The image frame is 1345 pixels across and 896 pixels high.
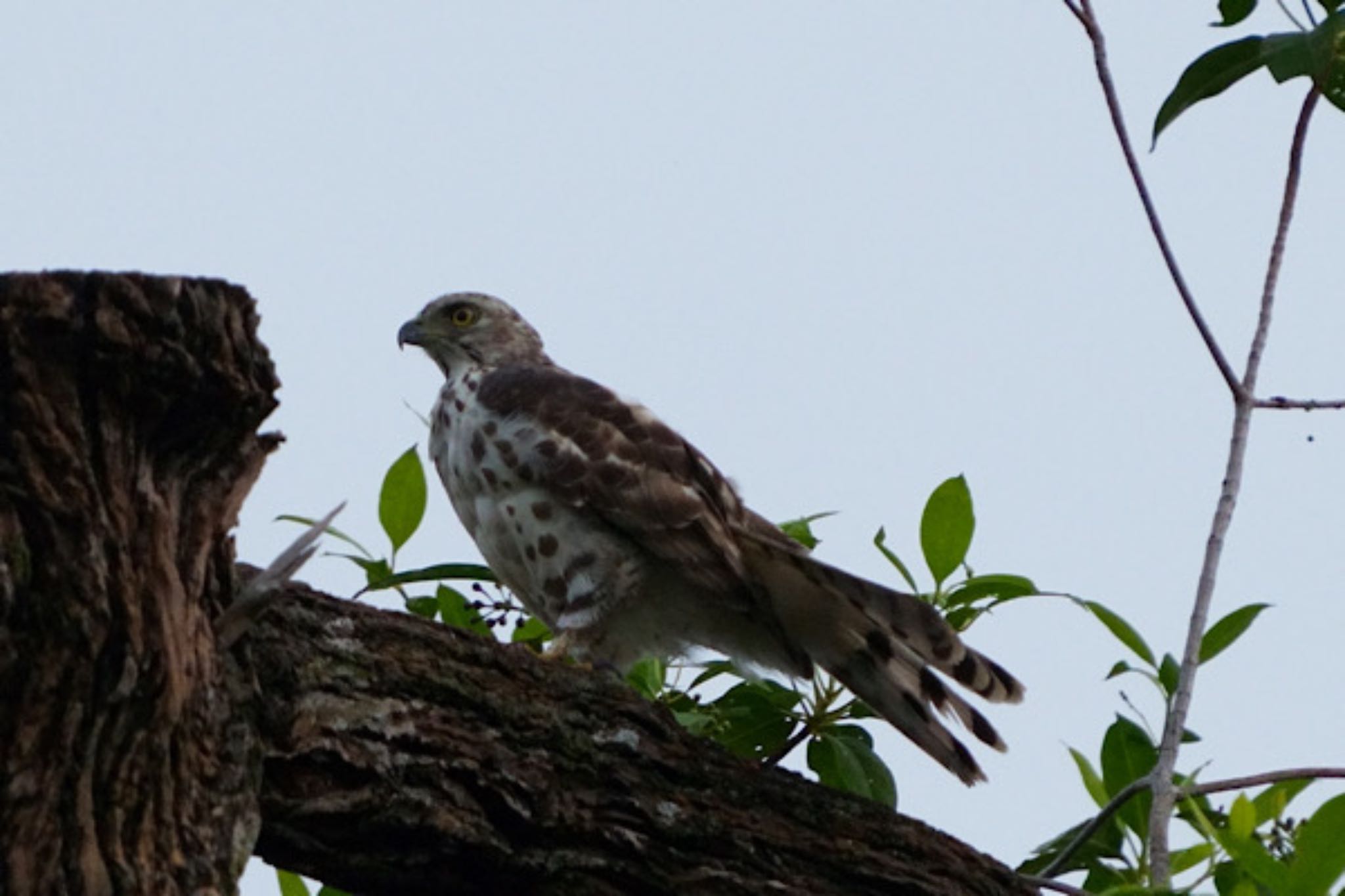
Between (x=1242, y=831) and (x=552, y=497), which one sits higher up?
(x=552, y=497)

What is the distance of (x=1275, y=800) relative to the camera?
4.09 meters

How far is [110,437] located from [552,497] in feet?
8.10

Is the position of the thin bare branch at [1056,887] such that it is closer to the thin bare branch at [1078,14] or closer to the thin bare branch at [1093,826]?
the thin bare branch at [1093,826]

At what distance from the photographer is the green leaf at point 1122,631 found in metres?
4.25

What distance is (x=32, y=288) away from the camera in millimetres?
2646

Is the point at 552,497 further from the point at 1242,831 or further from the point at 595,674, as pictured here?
the point at 1242,831

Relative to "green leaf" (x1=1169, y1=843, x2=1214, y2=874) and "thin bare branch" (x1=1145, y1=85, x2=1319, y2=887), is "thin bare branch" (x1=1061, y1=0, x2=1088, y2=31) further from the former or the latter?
"green leaf" (x1=1169, y1=843, x2=1214, y2=874)

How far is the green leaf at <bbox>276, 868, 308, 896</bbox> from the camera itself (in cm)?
417

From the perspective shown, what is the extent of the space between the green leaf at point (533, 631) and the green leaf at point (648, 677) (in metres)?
0.25

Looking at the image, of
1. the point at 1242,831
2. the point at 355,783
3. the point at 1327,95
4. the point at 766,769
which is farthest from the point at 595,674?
the point at 1327,95

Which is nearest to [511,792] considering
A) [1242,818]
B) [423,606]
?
[423,606]

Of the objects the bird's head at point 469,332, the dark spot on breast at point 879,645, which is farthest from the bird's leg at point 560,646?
the bird's head at point 469,332

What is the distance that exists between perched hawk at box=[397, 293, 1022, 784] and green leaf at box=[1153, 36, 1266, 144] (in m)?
1.29

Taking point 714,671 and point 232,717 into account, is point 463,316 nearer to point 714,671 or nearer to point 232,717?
point 714,671
